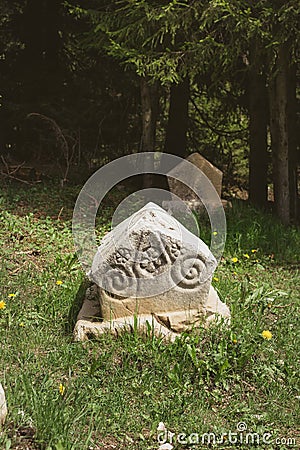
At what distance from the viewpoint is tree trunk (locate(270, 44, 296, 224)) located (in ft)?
28.8

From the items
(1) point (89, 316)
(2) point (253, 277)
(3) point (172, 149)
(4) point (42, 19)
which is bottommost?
(1) point (89, 316)

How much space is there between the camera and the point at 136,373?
14.9 ft

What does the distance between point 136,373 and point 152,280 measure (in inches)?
29.7

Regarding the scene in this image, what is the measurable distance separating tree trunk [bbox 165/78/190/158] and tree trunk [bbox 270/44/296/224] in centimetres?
206

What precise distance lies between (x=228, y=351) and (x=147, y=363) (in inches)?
23.5

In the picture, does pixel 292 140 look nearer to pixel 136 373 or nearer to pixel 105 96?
pixel 105 96

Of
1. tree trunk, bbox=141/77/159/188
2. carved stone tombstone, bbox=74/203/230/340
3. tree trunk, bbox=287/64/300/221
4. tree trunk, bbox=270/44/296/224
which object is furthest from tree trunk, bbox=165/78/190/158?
carved stone tombstone, bbox=74/203/230/340

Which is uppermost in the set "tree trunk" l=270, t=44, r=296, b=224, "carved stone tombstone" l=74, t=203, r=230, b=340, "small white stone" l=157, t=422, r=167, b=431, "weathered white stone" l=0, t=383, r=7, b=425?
"tree trunk" l=270, t=44, r=296, b=224

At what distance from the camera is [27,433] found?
11.6ft

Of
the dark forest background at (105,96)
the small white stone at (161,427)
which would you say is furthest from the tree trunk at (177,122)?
the small white stone at (161,427)

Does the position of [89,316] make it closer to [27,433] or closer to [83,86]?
[27,433]

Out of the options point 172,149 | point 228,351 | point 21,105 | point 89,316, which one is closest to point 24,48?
point 21,105

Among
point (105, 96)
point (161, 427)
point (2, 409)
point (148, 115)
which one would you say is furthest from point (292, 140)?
point (2, 409)

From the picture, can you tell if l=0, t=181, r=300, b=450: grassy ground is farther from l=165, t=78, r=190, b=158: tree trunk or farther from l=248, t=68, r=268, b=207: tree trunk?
l=165, t=78, r=190, b=158: tree trunk
